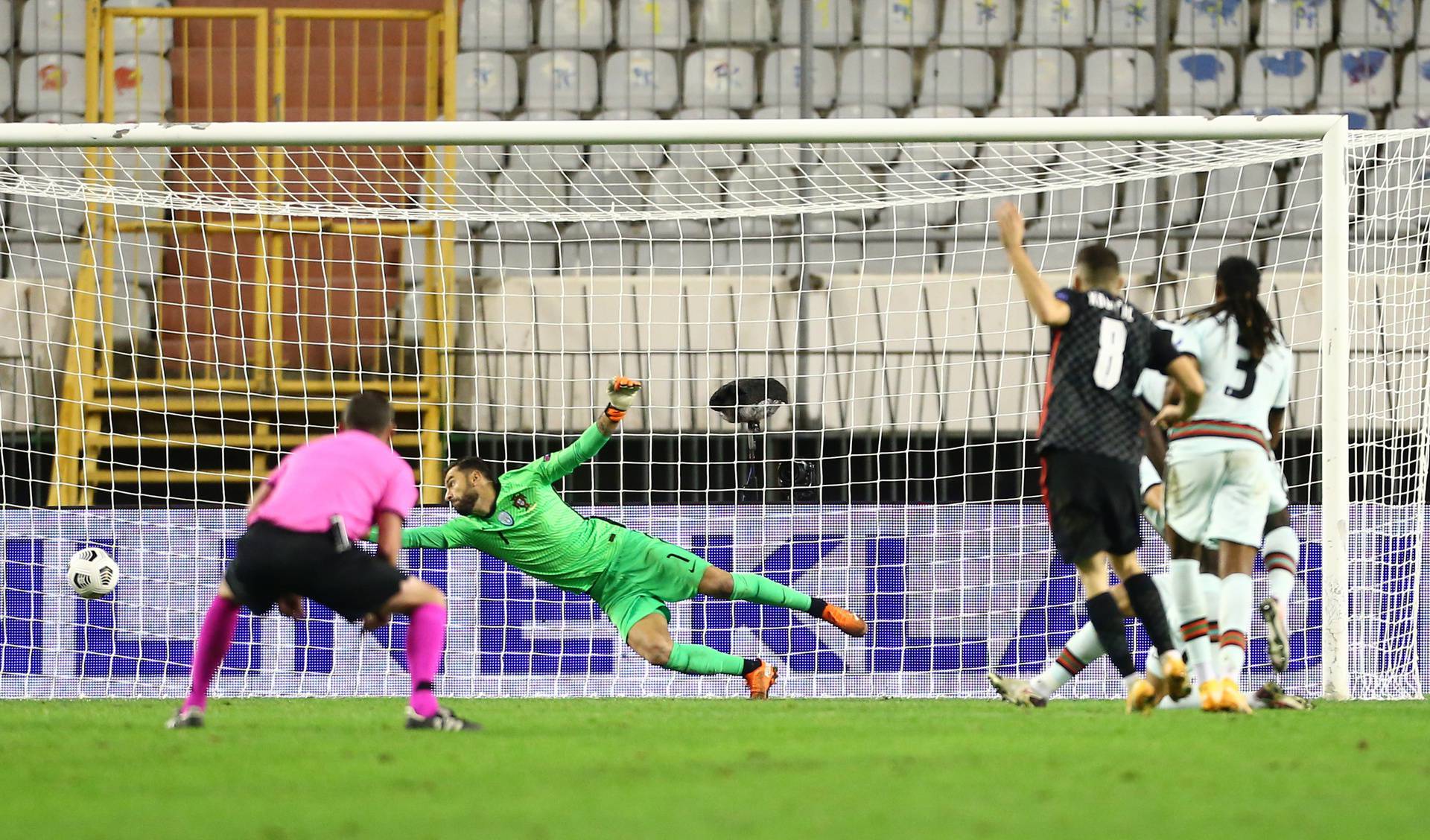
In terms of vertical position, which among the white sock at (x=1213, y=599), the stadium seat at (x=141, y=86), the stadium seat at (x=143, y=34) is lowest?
the white sock at (x=1213, y=599)

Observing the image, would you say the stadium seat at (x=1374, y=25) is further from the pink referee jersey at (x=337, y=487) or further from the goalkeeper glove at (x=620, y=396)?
the pink referee jersey at (x=337, y=487)

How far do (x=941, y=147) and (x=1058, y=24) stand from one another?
158 centimetres

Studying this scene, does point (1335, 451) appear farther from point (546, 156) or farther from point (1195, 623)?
point (546, 156)

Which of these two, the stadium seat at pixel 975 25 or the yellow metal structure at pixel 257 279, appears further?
the stadium seat at pixel 975 25

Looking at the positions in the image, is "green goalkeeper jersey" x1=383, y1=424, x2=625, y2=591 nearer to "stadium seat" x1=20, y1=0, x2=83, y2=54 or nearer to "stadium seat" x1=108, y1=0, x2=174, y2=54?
"stadium seat" x1=108, y1=0, x2=174, y2=54

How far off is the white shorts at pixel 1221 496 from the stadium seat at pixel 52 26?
33.2 feet

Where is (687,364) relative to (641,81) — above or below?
below

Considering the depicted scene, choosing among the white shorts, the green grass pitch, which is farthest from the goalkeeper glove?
the white shorts

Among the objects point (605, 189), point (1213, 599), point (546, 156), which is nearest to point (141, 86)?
point (546, 156)

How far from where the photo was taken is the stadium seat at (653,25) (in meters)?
13.3

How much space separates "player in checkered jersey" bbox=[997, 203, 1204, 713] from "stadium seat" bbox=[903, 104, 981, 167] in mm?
6117

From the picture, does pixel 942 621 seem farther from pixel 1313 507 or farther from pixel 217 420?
pixel 217 420

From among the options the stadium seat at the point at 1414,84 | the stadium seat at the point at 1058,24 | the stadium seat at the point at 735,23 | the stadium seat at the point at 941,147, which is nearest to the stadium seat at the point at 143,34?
the stadium seat at the point at 735,23

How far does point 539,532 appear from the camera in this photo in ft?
26.0
